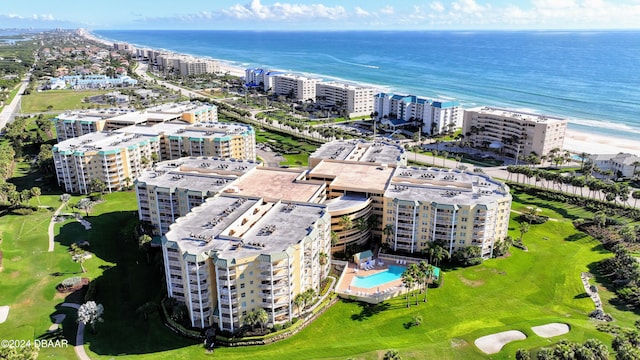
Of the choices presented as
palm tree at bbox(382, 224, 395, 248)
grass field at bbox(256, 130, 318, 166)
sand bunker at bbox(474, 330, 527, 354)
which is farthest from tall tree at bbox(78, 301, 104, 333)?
grass field at bbox(256, 130, 318, 166)

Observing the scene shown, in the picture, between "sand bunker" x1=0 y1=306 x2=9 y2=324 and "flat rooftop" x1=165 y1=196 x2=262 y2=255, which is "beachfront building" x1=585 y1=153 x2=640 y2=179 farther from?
"sand bunker" x1=0 y1=306 x2=9 y2=324

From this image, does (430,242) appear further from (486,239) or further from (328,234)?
(328,234)

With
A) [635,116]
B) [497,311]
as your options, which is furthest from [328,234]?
[635,116]

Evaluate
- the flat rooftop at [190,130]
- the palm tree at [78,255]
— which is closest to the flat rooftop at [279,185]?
the palm tree at [78,255]

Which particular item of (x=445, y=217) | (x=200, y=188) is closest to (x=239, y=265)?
(x=200, y=188)

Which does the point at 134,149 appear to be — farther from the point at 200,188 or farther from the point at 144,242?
the point at 144,242

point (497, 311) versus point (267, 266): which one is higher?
point (267, 266)
